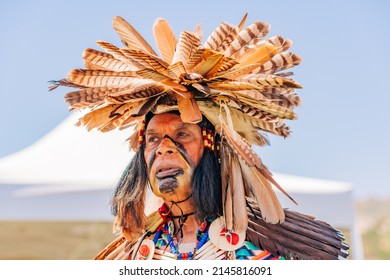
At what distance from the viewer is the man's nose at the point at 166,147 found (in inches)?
91.7

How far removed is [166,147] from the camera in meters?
2.33

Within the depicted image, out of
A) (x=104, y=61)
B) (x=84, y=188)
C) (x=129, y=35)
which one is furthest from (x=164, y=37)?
(x=84, y=188)

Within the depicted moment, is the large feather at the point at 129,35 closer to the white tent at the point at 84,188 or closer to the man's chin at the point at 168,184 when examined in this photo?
the man's chin at the point at 168,184

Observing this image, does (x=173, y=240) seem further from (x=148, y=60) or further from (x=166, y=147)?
(x=148, y=60)

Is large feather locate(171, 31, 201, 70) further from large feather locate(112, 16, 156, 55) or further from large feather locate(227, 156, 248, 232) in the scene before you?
large feather locate(227, 156, 248, 232)

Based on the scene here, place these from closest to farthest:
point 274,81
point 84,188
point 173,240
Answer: point 274,81 < point 173,240 < point 84,188

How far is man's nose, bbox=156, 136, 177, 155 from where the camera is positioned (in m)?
2.33

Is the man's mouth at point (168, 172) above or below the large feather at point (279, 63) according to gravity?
below

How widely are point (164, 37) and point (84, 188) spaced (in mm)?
2255

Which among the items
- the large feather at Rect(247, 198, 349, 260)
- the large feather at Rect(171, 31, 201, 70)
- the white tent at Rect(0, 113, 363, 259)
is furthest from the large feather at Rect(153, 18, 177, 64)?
the white tent at Rect(0, 113, 363, 259)

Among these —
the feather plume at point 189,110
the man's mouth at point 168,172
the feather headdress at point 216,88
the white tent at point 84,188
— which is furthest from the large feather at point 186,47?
the white tent at point 84,188
